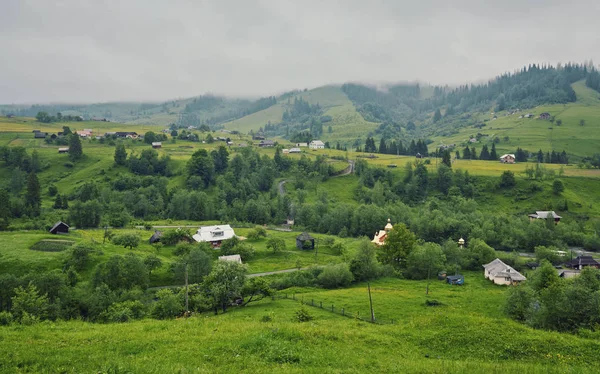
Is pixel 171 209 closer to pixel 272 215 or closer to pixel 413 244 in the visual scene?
pixel 272 215

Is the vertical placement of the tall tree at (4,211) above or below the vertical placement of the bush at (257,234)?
above

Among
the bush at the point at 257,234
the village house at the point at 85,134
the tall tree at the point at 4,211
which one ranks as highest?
the village house at the point at 85,134

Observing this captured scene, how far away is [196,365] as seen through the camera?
15664 mm

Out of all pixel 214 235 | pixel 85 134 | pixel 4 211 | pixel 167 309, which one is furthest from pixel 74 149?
pixel 167 309

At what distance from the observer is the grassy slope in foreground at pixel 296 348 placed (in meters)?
15.7

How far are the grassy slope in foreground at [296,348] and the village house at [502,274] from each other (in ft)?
158

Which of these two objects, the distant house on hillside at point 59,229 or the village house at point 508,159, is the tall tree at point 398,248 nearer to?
the distant house on hillside at point 59,229

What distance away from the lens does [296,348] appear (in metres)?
18.0

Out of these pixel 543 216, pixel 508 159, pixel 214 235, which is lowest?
pixel 543 216

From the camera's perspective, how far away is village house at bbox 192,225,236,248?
80.7m

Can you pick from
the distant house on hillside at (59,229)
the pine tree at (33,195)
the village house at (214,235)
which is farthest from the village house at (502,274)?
the pine tree at (33,195)

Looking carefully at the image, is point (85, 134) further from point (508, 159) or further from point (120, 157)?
point (508, 159)

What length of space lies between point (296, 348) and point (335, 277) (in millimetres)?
43785

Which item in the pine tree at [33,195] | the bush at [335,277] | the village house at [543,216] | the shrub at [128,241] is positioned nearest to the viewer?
the bush at [335,277]
